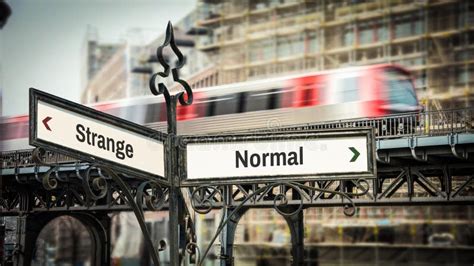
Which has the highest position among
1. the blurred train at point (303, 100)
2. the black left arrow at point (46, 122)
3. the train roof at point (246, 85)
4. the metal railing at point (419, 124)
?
the train roof at point (246, 85)

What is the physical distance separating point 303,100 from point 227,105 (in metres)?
3.75

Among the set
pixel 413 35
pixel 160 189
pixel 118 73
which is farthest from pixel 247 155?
pixel 118 73

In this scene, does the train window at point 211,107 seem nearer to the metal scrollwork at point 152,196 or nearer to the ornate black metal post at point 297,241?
the ornate black metal post at point 297,241

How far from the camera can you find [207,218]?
6384cm

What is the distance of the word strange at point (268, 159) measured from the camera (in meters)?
6.01

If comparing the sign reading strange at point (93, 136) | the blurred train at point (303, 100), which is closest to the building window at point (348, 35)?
the blurred train at point (303, 100)

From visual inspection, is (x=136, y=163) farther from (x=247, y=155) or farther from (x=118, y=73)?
(x=118, y=73)

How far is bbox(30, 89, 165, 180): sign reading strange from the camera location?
210 inches

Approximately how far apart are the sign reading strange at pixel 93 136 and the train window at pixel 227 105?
107 ft

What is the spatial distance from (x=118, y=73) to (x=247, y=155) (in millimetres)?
88091

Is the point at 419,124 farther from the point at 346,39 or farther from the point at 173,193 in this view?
the point at 346,39

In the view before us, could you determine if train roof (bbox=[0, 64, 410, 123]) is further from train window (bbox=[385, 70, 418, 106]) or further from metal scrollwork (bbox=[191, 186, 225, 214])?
metal scrollwork (bbox=[191, 186, 225, 214])

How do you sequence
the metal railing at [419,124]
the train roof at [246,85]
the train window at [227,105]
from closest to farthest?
1. the metal railing at [419,124]
2. the train roof at [246,85]
3. the train window at [227,105]

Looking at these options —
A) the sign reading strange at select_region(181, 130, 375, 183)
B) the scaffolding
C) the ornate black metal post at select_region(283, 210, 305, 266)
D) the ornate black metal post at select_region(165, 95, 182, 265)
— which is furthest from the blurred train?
the ornate black metal post at select_region(165, 95, 182, 265)
